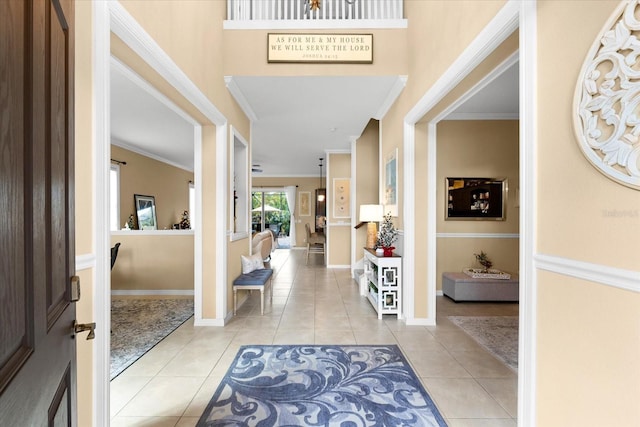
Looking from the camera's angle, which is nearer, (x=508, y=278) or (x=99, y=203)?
(x=99, y=203)

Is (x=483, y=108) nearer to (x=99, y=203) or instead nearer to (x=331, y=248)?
(x=331, y=248)

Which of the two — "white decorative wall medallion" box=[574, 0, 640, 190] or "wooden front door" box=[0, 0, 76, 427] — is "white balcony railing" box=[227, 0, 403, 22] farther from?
"wooden front door" box=[0, 0, 76, 427]

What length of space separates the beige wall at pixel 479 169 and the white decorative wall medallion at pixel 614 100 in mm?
3635

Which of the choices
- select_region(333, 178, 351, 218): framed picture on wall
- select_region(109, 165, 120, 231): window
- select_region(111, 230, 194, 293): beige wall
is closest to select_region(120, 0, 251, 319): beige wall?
select_region(111, 230, 194, 293): beige wall

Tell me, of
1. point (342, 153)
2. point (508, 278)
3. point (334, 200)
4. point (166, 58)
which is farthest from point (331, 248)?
point (166, 58)

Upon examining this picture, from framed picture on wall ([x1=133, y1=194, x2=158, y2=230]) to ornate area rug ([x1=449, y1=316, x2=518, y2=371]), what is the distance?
687 centimetres

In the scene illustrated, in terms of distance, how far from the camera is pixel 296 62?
10.9 ft

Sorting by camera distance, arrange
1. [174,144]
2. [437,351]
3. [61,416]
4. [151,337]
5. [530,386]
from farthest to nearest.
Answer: [174,144] < [151,337] < [437,351] < [530,386] < [61,416]

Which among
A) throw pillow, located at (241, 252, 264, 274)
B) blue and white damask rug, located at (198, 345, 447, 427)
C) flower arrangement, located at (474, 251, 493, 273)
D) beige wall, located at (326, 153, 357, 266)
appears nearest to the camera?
blue and white damask rug, located at (198, 345, 447, 427)

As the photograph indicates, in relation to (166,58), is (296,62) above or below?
above

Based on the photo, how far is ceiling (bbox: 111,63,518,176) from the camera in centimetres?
344

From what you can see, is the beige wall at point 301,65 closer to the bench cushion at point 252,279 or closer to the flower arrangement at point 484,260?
the bench cushion at point 252,279

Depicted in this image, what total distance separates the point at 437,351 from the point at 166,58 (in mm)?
3198

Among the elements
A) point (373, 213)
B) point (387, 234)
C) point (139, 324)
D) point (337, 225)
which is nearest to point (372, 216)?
point (373, 213)
